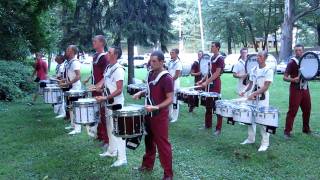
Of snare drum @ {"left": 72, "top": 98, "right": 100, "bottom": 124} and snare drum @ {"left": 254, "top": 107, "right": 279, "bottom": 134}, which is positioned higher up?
snare drum @ {"left": 72, "top": 98, "right": 100, "bottom": 124}

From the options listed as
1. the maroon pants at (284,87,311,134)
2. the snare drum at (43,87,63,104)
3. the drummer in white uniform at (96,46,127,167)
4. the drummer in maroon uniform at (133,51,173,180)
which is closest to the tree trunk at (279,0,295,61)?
the maroon pants at (284,87,311,134)

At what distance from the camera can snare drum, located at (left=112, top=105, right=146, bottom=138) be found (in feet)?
21.1

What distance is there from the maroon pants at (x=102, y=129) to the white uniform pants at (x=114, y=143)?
0.45 ft

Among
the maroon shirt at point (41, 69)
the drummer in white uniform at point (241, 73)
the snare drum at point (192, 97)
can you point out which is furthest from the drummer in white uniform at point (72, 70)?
the maroon shirt at point (41, 69)

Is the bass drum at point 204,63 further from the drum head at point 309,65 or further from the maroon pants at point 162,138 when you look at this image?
the maroon pants at point 162,138

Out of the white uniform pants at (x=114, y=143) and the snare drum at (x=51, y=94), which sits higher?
the snare drum at (x=51, y=94)

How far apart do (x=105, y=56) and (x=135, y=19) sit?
12.2m

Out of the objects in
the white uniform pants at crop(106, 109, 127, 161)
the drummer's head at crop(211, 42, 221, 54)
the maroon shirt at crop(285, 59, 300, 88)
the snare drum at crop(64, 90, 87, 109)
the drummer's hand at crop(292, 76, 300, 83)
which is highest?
the drummer's head at crop(211, 42, 221, 54)

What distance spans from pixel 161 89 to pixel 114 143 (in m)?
1.89

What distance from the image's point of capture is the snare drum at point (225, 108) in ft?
27.8

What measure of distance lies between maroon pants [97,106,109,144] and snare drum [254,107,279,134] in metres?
2.65

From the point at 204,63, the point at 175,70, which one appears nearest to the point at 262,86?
the point at 175,70

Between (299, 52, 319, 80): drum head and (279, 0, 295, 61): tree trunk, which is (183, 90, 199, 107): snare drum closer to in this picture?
(299, 52, 319, 80): drum head

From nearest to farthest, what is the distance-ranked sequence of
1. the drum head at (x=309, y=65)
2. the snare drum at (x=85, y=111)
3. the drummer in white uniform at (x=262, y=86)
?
the snare drum at (x=85, y=111) < the drummer in white uniform at (x=262, y=86) < the drum head at (x=309, y=65)
